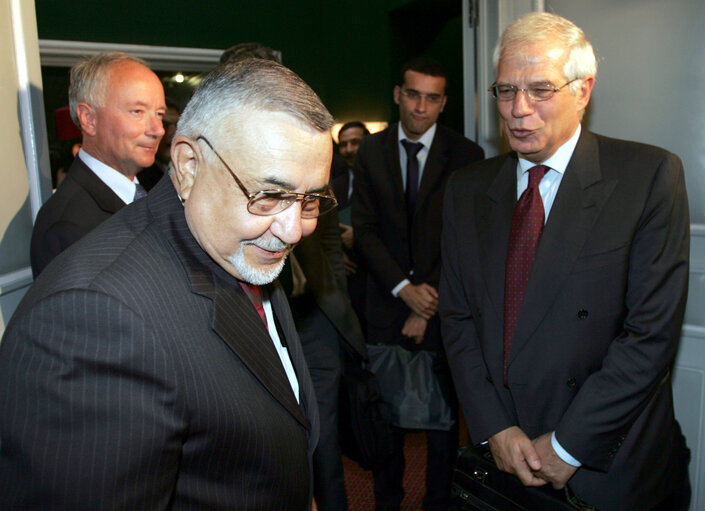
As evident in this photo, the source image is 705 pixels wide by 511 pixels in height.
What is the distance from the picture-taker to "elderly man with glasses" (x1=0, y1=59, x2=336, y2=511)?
74 cm

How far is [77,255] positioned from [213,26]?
5.84 metres

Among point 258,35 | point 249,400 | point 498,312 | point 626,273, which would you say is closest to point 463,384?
point 498,312

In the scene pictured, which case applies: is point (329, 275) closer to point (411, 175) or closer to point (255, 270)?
point (411, 175)

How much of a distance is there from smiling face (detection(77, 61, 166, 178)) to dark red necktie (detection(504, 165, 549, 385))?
1.32 metres

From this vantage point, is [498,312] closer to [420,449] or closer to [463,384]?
[463,384]

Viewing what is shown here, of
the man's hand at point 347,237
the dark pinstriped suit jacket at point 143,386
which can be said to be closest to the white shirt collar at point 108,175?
the dark pinstriped suit jacket at point 143,386

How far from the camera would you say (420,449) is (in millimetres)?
3285

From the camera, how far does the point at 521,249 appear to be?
168 centimetres

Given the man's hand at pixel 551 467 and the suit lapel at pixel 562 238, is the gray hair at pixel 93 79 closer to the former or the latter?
the suit lapel at pixel 562 238

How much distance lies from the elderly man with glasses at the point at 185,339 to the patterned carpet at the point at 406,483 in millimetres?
1719

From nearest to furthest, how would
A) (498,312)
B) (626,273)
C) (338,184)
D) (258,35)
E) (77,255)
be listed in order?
(77,255), (626,273), (498,312), (338,184), (258,35)

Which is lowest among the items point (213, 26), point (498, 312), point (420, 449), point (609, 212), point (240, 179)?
point (420, 449)

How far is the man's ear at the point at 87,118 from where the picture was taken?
1949 millimetres

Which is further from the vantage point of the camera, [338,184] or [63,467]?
[338,184]
